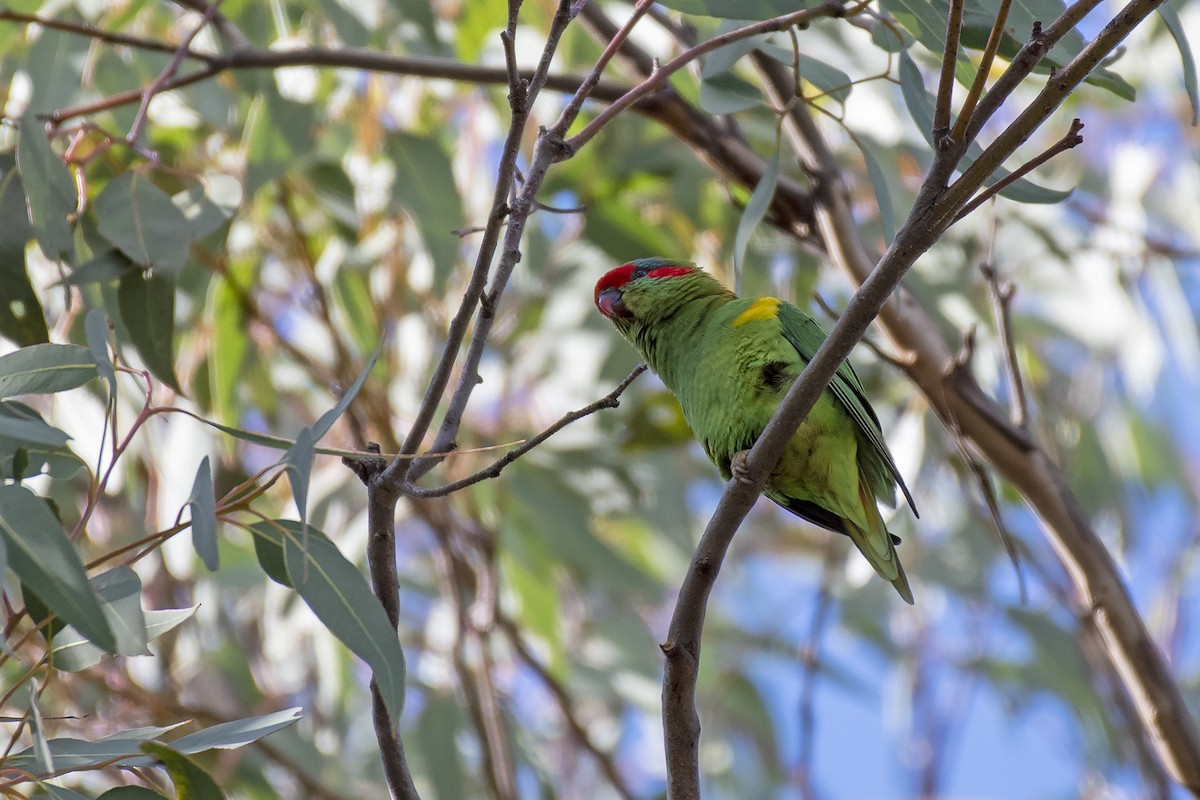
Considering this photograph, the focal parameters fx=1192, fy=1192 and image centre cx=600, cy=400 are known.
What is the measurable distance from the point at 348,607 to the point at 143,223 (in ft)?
3.59

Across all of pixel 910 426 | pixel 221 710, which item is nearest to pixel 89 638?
pixel 910 426

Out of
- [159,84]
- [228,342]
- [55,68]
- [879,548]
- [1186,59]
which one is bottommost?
[879,548]

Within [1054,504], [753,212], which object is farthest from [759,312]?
[1054,504]

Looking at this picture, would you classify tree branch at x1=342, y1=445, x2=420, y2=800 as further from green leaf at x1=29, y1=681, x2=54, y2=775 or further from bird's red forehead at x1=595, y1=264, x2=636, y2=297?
bird's red forehead at x1=595, y1=264, x2=636, y2=297

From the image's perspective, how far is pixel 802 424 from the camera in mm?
2406

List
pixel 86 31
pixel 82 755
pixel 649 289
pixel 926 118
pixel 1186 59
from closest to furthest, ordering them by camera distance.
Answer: pixel 82 755 → pixel 1186 59 → pixel 926 118 → pixel 86 31 → pixel 649 289

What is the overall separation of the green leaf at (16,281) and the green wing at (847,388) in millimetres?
1516

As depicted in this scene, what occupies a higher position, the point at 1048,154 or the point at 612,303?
the point at 612,303

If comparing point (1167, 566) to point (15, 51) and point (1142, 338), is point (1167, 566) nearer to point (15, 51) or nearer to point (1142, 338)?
point (1142, 338)

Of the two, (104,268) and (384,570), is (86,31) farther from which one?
(384,570)

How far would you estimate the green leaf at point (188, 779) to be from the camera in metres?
1.58

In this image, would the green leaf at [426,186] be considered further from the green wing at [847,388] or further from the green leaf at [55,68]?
the green wing at [847,388]

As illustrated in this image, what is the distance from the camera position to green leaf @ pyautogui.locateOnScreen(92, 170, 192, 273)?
230cm

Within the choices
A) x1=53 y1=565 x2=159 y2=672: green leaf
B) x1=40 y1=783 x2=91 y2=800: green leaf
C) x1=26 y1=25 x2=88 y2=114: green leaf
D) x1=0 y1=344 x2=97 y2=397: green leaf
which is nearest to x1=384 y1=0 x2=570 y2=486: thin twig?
x1=53 y1=565 x2=159 y2=672: green leaf
